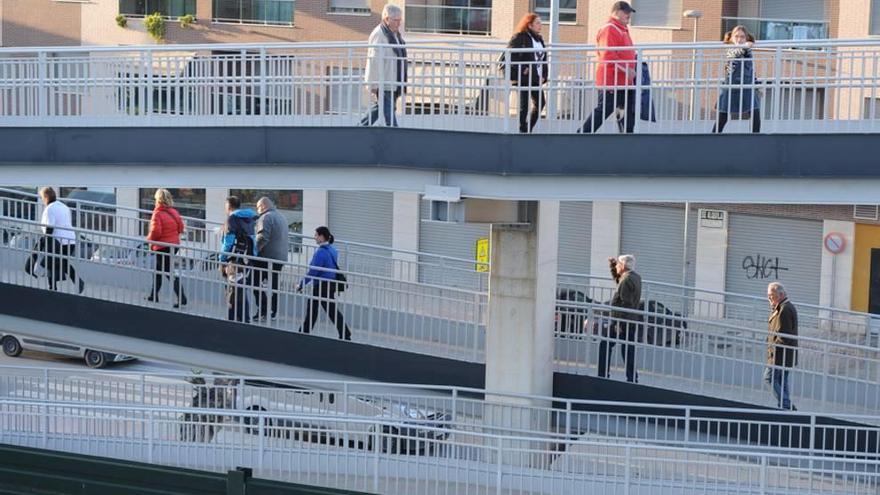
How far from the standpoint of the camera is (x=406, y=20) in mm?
38469

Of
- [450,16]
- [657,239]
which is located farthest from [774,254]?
[450,16]

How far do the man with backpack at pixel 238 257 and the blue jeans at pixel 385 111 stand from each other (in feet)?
8.84

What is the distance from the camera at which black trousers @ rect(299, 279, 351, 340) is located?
18.2m

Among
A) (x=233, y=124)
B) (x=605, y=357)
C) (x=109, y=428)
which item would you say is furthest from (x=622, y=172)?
(x=109, y=428)

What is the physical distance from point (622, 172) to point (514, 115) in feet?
6.02

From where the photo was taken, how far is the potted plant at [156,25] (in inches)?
1598

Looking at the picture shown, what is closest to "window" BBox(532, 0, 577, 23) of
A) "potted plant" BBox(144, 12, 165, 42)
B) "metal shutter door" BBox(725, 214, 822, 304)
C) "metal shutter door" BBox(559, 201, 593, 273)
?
"metal shutter door" BBox(559, 201, 593, 273)

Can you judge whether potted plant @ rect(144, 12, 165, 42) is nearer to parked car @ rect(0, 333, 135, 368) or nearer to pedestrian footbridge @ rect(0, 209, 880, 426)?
parked car @ rect(0, 333, 135, 368)

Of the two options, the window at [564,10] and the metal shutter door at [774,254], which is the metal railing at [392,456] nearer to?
the metal shutter door at [774,254]

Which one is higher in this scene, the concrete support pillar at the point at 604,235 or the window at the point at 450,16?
the window at the point at 450,16

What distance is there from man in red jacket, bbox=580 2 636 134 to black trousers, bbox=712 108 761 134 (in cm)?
86

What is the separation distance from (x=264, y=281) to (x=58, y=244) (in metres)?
2.69

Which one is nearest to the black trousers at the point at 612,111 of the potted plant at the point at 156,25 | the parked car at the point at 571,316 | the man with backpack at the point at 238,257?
the parked car at the point at 571,316

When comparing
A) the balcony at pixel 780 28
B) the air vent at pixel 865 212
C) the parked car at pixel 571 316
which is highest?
the balcony at pixel 780 28
